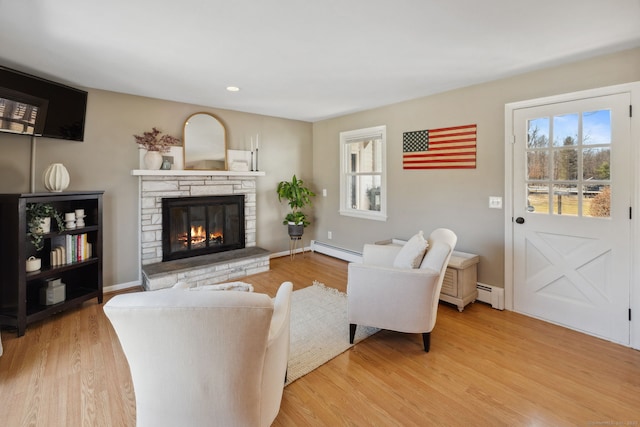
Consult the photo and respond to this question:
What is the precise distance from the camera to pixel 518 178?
3121mm

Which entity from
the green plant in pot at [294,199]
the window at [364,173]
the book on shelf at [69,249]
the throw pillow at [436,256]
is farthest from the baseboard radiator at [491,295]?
the book on shelf at [69,249]

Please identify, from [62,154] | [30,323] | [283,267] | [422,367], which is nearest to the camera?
[422,367]

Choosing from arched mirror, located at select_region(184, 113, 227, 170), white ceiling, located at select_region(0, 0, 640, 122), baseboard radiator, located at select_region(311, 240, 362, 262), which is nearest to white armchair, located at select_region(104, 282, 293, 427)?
white ceiling, located at select_region(0, 0, 640, 122)

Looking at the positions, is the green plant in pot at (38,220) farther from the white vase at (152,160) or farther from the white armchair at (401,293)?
the white armchair at (401,293)

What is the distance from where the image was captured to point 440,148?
12.4 ft

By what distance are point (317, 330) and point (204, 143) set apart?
10.2ft

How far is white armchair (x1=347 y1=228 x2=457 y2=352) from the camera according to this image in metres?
2.30

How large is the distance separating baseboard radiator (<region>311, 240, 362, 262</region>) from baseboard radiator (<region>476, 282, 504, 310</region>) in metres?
1.87

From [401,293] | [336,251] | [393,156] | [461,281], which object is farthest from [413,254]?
[336,251]

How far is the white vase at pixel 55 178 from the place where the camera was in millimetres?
3072

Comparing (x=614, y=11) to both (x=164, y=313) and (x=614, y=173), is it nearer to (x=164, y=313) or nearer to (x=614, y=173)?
(x=614, y=173)

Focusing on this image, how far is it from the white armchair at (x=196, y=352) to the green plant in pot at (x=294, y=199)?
3717 millimetres

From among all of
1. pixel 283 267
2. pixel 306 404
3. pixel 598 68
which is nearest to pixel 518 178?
pixel 598 68

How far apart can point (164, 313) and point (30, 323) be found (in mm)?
2766
